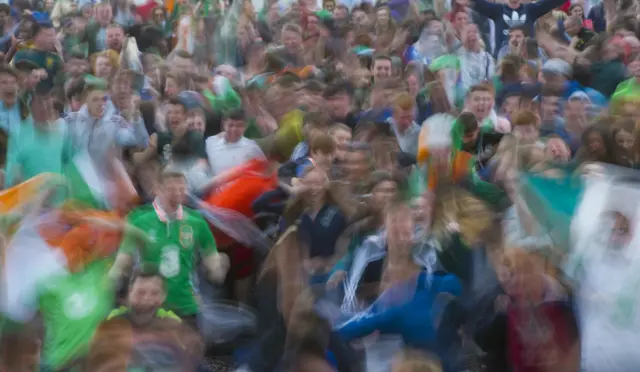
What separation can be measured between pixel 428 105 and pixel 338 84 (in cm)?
94

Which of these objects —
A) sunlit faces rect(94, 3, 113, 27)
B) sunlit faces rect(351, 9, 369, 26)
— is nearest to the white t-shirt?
sunlit faces rect(351, 9, 369, 26)

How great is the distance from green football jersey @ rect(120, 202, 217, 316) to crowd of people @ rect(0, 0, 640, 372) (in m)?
0.02

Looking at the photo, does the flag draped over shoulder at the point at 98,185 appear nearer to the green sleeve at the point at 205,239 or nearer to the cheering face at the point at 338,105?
the green sleeve at the point at 205,239

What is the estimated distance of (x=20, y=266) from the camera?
23.0 ft

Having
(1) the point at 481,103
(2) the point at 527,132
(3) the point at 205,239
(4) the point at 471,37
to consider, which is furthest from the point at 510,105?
(3) the point at 205,239

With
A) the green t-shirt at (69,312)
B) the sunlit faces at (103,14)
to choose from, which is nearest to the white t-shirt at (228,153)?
the green t-shirt at (69,312)

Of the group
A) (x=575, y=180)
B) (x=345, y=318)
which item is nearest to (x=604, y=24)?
(x=575, y=180)

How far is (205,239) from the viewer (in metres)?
7.61

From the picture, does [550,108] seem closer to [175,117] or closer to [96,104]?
[175,117]

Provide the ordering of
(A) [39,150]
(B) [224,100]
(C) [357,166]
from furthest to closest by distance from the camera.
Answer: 1. (B) [224,100]
2. (A) [39,150]
3. (C) [357,166]

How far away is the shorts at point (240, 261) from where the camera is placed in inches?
323

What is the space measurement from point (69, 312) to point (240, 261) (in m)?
1.77

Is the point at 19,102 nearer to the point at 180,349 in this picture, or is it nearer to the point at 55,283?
the point at 55,283

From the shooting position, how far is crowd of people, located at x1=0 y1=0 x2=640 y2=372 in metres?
6.00
